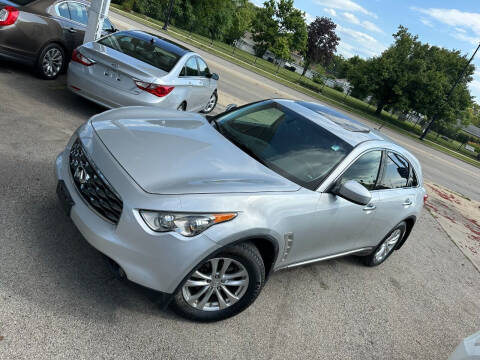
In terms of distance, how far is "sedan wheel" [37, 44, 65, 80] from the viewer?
7.73m

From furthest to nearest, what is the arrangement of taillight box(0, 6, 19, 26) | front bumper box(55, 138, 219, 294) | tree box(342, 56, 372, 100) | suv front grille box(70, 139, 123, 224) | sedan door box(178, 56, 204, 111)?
tree box(342, 56, 372, 100), sedan door box(178, 56, 204, 111), taillight box(0, 6, 19, 26), suv front grille box(70, 139, 123, 224), front bumper box(55, 138, 219, 294)

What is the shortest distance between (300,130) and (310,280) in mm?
1685

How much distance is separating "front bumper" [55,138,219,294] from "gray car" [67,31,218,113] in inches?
156

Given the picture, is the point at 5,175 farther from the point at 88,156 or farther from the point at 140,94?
the point at 140,94

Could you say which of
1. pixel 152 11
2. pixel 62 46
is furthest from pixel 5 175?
pixel 152 11

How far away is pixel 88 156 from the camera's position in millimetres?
3162

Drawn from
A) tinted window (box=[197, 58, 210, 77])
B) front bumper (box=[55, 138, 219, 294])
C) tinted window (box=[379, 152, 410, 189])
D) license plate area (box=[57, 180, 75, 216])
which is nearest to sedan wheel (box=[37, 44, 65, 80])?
tinted window (box=[197, 58, 210, 77])

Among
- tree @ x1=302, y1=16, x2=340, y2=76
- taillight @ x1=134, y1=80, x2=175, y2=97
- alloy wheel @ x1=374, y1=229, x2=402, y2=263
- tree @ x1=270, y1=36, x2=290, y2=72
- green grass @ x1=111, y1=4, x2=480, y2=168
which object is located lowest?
green grass @ x1=111, y1=4, x2=480, y2=168

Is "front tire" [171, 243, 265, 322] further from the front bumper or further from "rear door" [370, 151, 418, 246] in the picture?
"rear door" [370, 151, 418, 246]

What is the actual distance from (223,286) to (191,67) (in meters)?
5.63

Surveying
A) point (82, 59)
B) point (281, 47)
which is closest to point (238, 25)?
point (281, 47)

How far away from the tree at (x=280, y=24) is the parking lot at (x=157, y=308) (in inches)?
2204

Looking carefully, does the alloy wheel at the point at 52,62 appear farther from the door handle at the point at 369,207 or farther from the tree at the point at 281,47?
the tree at the point at 281,47

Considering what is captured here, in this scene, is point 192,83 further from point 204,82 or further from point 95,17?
point 95,17
